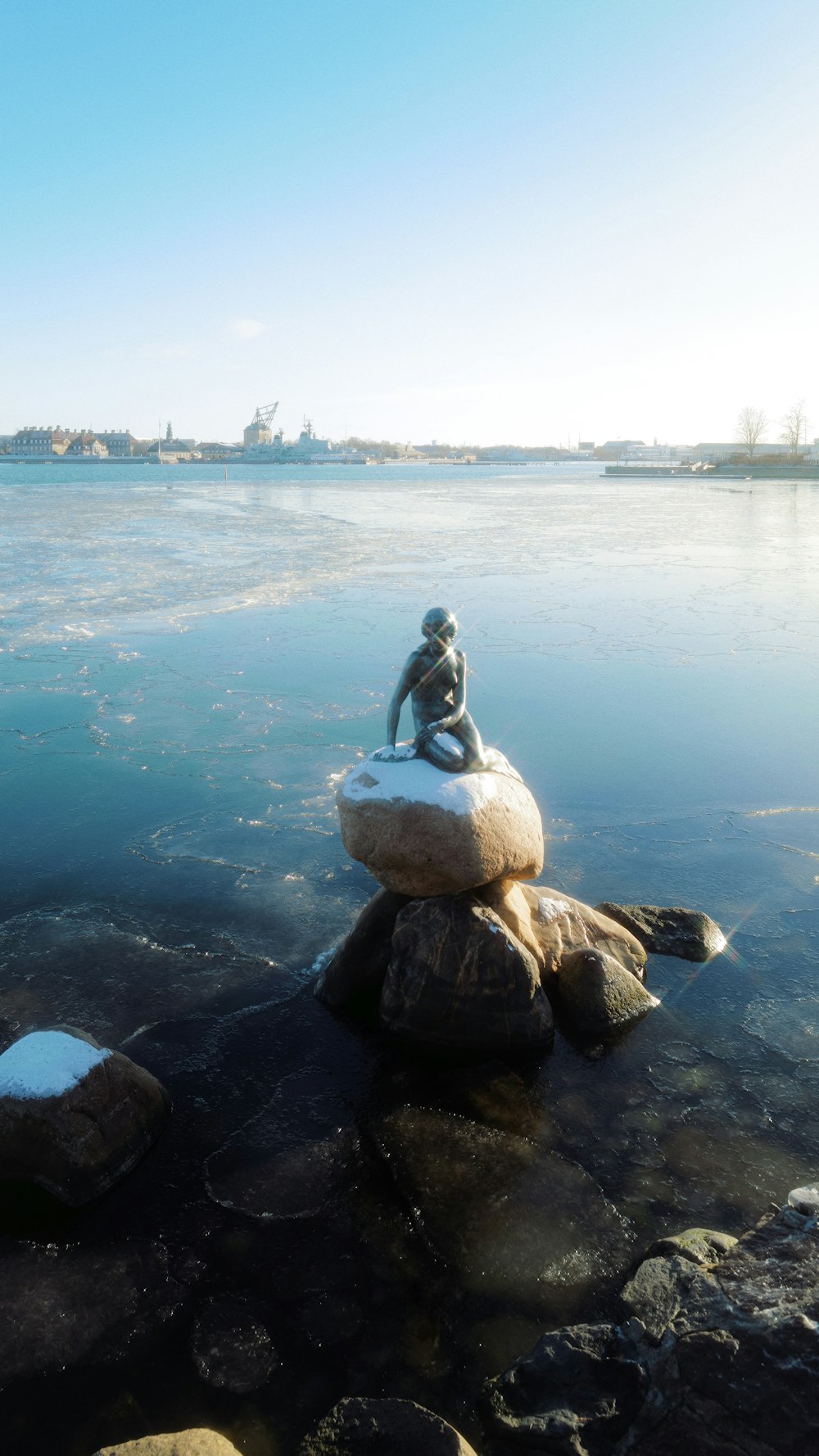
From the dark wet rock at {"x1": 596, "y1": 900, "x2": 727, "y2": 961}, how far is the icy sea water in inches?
5.6

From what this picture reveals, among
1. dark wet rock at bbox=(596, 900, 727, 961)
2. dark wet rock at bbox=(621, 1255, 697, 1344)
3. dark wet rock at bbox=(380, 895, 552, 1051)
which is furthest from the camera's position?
dark wet rock at bbox=(596, 900, 727, 961)

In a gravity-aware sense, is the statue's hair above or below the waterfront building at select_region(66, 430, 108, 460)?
below

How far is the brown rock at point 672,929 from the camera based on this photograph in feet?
21.2

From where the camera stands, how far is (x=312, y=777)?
9.41 m

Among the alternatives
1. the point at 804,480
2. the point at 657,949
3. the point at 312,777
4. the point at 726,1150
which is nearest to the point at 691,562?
the point at 312,777

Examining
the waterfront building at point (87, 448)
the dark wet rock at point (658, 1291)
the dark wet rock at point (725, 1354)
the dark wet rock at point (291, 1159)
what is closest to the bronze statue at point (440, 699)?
the dark wet rock at point (291, 1159)

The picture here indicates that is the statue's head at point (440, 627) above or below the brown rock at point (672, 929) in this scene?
above

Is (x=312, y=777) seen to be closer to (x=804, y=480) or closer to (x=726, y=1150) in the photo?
(x=726, y=1150)

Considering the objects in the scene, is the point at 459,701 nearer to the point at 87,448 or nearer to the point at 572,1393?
the point at 572,1393

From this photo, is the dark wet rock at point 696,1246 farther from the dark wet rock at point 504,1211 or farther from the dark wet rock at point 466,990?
the dark wet rock at point 466,990

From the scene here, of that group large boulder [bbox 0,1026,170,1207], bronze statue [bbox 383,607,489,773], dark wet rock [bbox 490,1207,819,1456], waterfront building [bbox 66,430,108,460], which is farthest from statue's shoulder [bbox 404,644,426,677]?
waterfront building [bbox 66,430,108,460]

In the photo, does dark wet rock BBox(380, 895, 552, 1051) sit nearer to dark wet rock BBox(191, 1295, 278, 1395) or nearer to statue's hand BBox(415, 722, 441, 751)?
statue's hand BBox(415, 722, 441, 751)

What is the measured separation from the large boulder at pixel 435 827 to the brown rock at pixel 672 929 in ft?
3.69

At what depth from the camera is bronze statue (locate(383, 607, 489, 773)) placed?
5902mm
